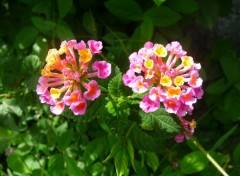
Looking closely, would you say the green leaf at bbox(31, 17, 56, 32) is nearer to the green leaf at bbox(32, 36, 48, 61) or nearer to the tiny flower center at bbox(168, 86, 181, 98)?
the green leaf at bbox(32, 36, 48, 61)

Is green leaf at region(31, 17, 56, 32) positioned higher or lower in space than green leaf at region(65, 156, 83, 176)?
higher

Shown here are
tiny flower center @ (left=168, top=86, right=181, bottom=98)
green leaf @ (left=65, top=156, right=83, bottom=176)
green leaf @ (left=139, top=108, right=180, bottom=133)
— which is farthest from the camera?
green leaf @ (left=65, top=156, right=83, bottom=176)

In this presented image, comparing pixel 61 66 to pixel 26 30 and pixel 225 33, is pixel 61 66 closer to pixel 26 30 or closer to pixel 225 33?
pixel 26 30

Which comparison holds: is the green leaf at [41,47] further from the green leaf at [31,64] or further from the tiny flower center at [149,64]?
the tiny flower center at [149,64]

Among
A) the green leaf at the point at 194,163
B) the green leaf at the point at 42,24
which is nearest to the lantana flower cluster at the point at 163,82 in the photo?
the green leaf at the point at 194,163

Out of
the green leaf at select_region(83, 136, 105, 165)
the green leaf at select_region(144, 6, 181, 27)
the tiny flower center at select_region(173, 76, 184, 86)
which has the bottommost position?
the green leaf at select_region(83, 136, 105, 165)

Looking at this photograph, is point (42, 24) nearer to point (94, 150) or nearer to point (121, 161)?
point (94, 150)

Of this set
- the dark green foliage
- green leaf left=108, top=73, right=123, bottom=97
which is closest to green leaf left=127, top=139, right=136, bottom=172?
the dark green foliage

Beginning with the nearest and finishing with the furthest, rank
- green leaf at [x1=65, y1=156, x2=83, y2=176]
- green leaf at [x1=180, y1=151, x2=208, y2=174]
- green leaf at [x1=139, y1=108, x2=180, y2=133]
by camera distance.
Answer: green leaf at [x1=139, y1=108, x2=180, y2=133] < green leaf at [x1=180, y1=151, x2=208, y2=174] < green leaf at [x1=65, y1=156, x2=83, y2=176]
